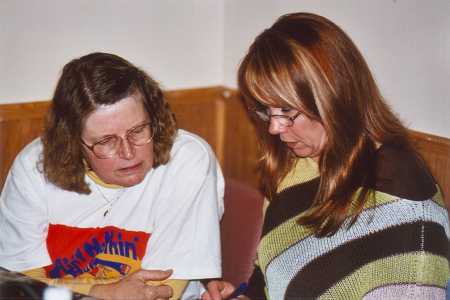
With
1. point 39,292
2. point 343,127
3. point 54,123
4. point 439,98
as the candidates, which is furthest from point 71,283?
point 439,98

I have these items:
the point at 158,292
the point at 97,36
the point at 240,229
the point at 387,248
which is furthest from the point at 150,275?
the point at 97,36

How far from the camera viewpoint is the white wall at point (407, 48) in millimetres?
1343

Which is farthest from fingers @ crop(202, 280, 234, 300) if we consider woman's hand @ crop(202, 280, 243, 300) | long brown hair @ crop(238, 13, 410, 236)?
long brown hair @ crop(238, 13, 410, 236)

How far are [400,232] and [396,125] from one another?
0.27 metres

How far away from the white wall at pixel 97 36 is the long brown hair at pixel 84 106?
0.50 ft

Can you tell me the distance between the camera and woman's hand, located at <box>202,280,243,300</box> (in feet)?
4.96

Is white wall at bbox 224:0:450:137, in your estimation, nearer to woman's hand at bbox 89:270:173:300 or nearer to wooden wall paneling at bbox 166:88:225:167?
wooden wall paneling at bbox 166:88:225:167

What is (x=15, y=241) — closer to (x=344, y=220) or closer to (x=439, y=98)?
(x=344, y=220)

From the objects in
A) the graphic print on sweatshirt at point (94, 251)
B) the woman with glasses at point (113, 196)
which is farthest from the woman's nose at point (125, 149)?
the graphic print on sweatshirt at point (94, 251)

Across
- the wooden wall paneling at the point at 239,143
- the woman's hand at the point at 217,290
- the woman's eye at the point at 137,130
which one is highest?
the woman's eye at the point at 137,130

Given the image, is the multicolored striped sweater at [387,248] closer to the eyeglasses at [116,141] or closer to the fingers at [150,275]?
the fingers at [150,275]

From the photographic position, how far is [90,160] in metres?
1.45

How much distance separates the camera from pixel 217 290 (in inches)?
59.9

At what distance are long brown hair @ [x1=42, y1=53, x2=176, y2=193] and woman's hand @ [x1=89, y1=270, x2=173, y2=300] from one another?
275mm
